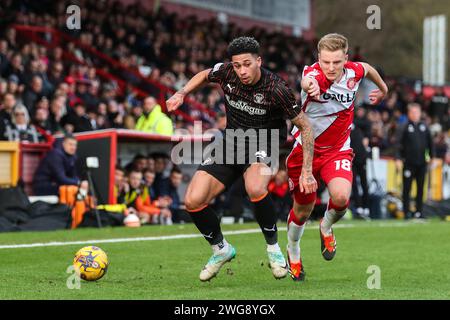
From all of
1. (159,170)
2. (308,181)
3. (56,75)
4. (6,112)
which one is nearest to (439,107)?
(56,75)

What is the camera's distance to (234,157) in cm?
856

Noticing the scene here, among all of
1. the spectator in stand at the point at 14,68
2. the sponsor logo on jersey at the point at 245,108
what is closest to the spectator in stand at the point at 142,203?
the spectator in stand at the point at 14,68

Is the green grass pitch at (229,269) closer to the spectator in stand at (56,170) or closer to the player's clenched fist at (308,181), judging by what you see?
the player's clenched fist at (308,181)

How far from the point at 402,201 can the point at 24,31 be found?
29.6 feet

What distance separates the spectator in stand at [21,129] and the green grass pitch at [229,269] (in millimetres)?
2701

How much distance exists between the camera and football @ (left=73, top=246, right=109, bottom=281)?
27.2 ft

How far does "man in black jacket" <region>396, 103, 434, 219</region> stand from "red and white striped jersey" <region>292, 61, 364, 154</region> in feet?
35.8

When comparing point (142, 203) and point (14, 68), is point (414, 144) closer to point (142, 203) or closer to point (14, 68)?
point (142, 203)

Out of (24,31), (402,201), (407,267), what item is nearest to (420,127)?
(402,201)

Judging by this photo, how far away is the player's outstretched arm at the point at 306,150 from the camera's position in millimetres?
8297

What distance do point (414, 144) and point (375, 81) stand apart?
429 inches

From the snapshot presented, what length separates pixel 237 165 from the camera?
8570 millimetres

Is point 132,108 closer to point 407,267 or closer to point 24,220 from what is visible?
point 24,220

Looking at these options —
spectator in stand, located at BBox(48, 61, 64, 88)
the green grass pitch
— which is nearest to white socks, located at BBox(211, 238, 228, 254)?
the green grass pitch
